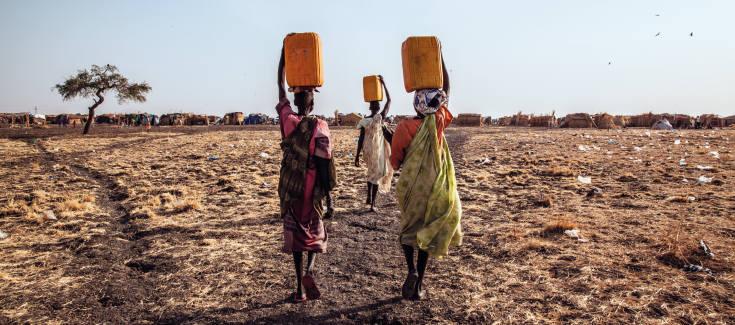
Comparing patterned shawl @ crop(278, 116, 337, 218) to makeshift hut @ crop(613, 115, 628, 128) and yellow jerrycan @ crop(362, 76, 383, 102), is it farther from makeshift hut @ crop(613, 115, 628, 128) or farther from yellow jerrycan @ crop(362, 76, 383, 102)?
makeshift hut @ crop(613, 115, 628, 128)

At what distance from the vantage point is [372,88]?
5.22 metres

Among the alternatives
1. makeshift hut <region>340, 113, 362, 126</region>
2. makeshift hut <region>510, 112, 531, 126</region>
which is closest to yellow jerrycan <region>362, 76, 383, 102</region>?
makeshift hut <region>340, 113, 362, 126</region>

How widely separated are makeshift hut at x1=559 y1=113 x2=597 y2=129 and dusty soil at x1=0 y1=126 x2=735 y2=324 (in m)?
25.3

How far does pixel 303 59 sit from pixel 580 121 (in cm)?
3290

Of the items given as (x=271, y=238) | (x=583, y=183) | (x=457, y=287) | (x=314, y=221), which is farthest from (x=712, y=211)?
(x=271, y=238)

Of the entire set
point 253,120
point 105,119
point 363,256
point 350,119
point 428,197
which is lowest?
point 363,256

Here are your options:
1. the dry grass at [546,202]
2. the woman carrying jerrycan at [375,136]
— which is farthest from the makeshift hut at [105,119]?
the dry grass at [546,202]

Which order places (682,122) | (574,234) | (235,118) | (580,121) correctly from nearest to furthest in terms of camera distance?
(574,234) < (580,121) < (682,122) < (235,118)

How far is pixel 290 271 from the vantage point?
3.37 metres

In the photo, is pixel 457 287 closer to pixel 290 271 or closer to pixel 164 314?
pixel 290 271

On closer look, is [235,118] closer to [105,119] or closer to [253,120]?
[253,120]

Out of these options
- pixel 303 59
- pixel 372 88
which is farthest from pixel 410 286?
pixel 372 88

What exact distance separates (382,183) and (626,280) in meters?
3.18

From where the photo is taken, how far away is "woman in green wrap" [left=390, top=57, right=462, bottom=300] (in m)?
2.60
